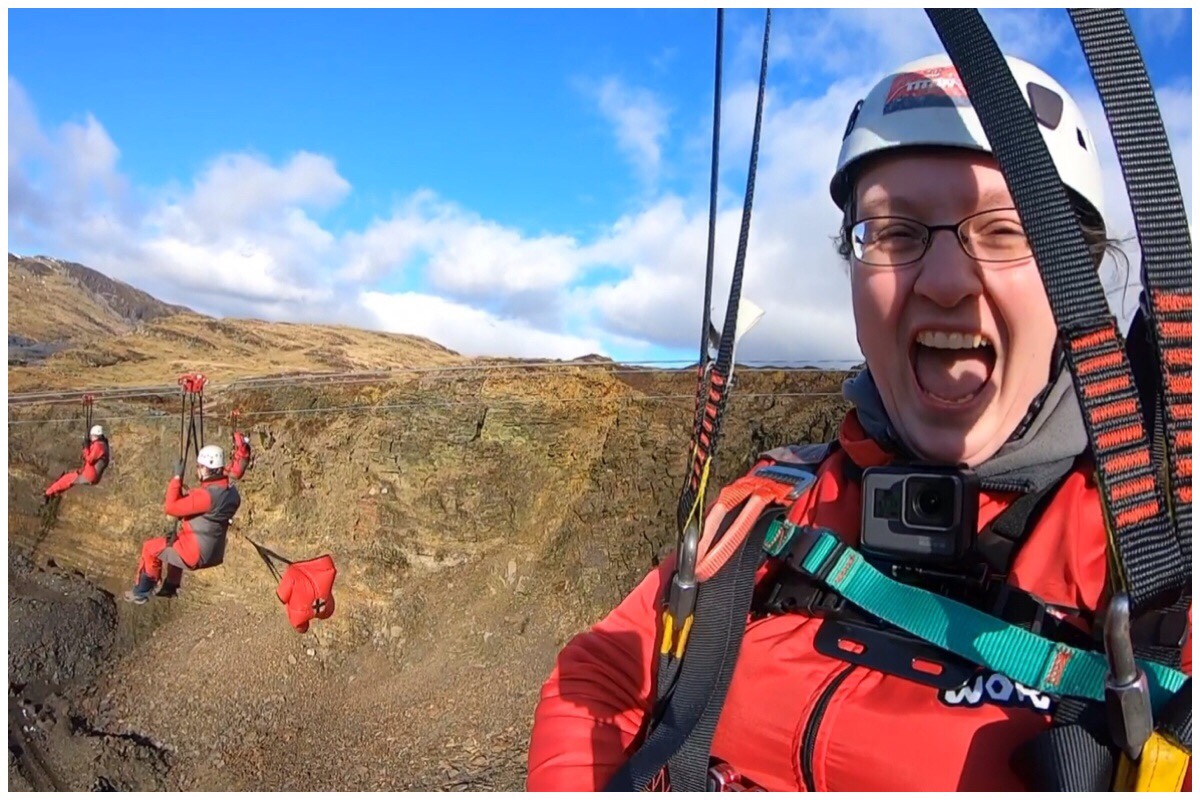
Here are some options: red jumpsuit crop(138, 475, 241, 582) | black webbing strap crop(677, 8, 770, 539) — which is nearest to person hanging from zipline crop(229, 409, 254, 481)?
red jumpsuit crop(138, 475, 241, 582)

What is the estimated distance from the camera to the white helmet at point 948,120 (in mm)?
876

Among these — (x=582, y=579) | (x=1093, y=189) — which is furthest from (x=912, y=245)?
(x=582, y=579)

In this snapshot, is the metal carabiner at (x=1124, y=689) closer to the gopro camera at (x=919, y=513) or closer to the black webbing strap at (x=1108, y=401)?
the black webbing strap at (x=1108, y=401)

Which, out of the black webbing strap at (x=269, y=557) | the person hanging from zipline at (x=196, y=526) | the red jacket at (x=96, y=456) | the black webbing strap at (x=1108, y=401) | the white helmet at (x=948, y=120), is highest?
the white helmet at (x=948, y=120)

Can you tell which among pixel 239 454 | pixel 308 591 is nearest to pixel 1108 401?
pixel 308 591

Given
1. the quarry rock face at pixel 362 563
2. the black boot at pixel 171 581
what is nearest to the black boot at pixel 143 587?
the black boot at pixel 171 581

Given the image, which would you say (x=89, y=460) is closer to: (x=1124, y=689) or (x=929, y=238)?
(x=929, y=238)

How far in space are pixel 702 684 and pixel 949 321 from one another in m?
0.56

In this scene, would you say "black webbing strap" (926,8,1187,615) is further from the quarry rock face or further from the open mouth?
the quarry rock face

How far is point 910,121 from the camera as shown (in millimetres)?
907

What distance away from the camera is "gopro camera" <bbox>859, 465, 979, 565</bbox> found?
0.86 meters

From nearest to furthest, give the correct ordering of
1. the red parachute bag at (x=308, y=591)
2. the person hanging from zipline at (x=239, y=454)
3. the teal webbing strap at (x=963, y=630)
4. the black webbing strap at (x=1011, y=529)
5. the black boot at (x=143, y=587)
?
the teal webbing strap at (x=963, y=630), the black webbing strap at (x=1011, y=529), the red parachute bag at (x=308, y=591), the black boot at (x=143, y=587), the person hanging from zipline at (x=239, y=454)

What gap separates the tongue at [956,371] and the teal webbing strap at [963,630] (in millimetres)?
239

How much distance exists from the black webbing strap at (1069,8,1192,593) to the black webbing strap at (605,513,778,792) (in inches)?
19.9
